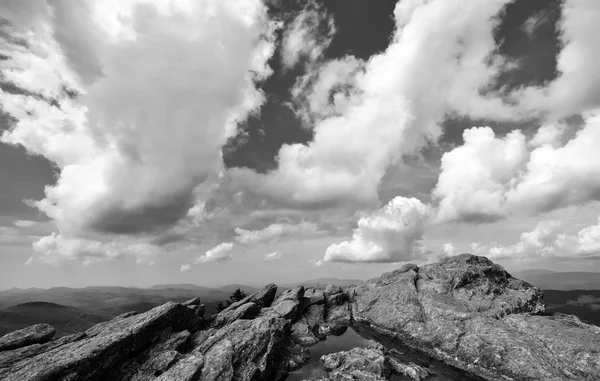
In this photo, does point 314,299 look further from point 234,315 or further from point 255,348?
point 255,348

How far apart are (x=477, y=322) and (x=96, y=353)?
46703mm

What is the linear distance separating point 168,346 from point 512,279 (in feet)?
198

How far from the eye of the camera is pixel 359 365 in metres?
32.8

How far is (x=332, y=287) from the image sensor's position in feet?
223

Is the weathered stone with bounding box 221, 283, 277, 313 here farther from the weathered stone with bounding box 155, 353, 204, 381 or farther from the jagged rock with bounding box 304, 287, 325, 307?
the weathered stone with bounding box 155, 353, 204, 381

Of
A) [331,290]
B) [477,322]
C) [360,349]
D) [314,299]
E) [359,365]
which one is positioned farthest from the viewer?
[331,290]

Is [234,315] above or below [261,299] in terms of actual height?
below

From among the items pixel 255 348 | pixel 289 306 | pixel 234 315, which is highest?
pixel 234 315

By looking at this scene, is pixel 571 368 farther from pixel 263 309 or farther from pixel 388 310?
pixel 263 309

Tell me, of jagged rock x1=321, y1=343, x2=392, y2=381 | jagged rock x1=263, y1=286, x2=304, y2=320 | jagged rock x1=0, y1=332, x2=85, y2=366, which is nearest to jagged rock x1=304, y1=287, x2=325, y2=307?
jagged rock x1=263, y1=286, x2=304, y2=320

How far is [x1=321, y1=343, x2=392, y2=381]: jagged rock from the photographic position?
30992 millimetres

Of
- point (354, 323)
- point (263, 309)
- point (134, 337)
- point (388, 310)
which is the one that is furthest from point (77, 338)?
point (388, 310)

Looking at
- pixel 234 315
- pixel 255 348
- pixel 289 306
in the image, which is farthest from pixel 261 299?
pixel 255 348

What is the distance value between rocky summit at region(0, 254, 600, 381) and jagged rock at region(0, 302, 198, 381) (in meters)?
0.10
